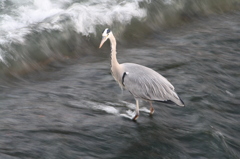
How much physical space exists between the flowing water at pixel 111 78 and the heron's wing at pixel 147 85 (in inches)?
14.0

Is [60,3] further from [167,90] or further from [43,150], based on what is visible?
[43,150]

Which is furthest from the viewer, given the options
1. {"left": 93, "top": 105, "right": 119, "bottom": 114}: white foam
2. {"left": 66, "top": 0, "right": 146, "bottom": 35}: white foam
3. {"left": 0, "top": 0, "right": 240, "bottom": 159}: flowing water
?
{"left": 66, "top": 0, "right": 146, "bottom": 35}: white foam

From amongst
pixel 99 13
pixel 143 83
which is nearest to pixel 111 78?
pixel 143 83

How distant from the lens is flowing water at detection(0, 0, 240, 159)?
22.8 feet

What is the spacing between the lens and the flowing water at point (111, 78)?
22.8 ft

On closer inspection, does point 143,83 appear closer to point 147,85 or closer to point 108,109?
point 147,85

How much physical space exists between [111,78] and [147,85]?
1.60m

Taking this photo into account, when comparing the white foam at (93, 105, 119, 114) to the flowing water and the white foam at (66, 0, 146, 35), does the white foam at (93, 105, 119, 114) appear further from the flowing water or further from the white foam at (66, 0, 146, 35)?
the white foam at (66, 0, 146, 35)

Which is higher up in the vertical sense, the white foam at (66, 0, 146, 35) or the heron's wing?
the white foam at (66, 0, 146, 35)

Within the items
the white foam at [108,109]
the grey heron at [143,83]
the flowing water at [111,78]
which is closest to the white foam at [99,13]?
the flowing water at [111,78]

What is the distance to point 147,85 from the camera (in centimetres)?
816

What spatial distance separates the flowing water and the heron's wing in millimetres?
356

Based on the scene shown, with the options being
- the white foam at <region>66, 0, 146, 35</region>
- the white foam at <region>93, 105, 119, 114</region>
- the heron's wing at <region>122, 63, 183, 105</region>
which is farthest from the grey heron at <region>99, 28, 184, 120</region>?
the white foam at <region>66, 0, 146, 35</region>

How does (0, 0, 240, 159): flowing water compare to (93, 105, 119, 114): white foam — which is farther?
(93, 105, 119, 114): white foam
